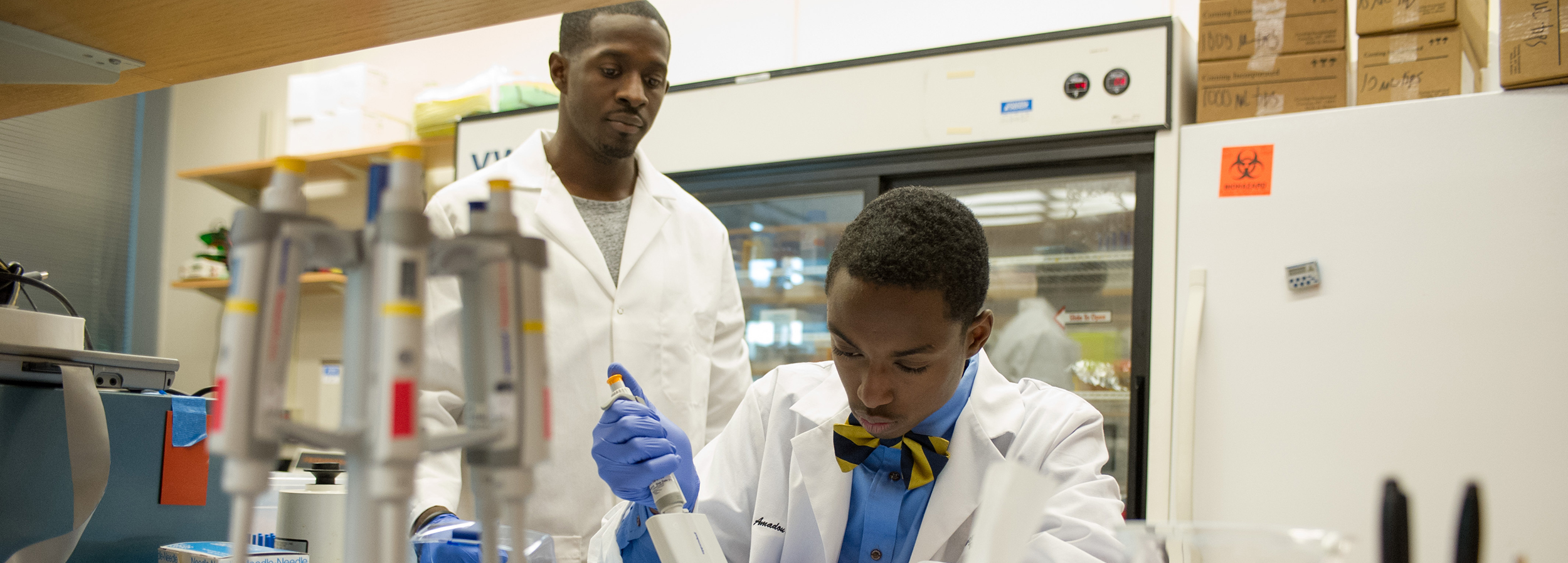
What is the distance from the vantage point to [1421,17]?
86.0 inches

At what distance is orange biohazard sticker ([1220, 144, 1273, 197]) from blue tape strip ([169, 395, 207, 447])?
214cm

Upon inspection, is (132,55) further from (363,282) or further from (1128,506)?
(1128,506)

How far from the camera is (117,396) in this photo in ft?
3.88

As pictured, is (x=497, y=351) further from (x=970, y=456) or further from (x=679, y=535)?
(x=970, y=456)

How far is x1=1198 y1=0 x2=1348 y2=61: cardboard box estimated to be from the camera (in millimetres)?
2297

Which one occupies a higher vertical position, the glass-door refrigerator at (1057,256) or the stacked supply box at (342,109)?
the stacked supply box at (342,109)

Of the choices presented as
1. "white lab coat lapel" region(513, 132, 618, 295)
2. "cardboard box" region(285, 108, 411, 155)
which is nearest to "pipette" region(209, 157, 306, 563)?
"white lab coat lapel" region(513, 132, 618, 295)

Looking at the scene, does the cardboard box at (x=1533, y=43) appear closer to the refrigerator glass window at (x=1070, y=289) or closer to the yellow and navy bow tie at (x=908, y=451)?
the refrigerator glass window at (x=1070, y=289)

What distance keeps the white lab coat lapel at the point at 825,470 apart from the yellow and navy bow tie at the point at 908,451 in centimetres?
3

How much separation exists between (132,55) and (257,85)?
4.03m

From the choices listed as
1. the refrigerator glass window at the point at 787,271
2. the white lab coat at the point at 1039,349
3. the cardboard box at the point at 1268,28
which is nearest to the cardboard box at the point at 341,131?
the refrigerator glass window at the point at 787,271

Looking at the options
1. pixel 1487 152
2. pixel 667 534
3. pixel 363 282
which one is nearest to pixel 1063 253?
Result: pixel 1487 152

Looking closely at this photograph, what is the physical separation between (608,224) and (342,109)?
260 centimetres

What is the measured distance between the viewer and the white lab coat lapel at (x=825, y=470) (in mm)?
1208
